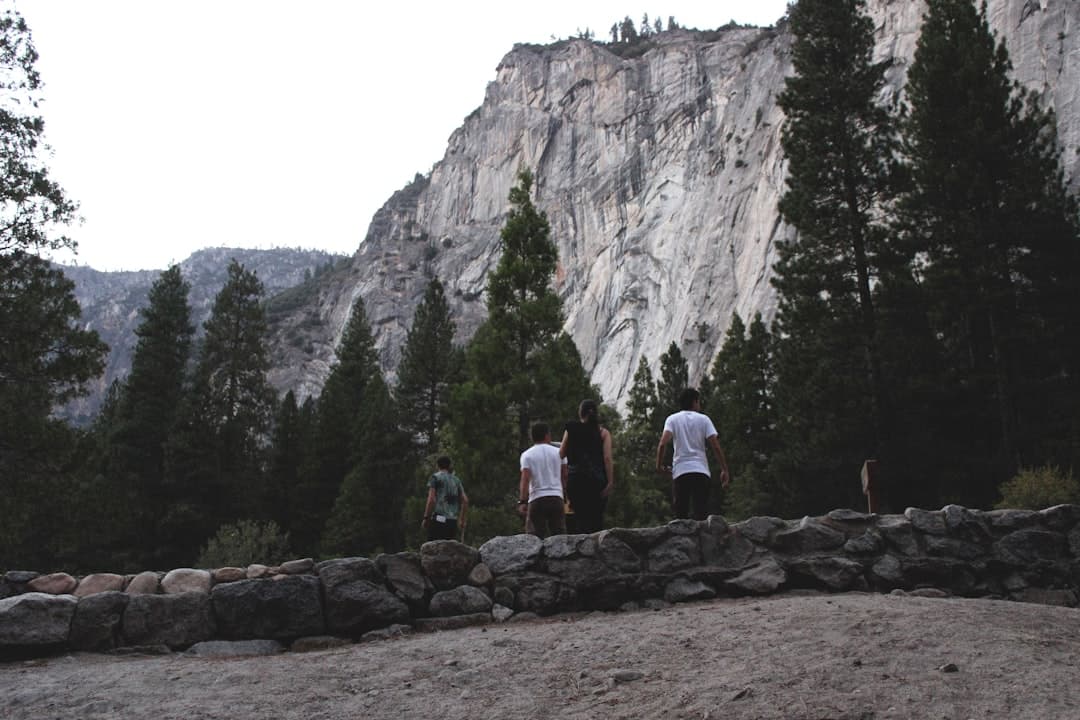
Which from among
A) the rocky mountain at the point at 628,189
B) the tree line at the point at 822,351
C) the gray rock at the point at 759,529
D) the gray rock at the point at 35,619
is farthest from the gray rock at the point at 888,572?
the rocky mountain at the point at 628,189

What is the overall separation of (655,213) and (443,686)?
71.1 metres

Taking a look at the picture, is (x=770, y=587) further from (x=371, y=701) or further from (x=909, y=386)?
(x=909, y=386)

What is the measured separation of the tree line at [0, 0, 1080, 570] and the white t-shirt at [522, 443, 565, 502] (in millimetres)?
8551

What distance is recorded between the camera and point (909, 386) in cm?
2280

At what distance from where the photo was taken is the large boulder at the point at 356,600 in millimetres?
7199

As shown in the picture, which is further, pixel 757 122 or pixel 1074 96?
pixel 757 122

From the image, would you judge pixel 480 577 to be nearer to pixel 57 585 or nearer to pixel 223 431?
pixel 57 585

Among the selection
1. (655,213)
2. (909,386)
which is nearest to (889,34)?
(655,213)

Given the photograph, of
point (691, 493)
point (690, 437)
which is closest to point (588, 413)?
point (690, 437)

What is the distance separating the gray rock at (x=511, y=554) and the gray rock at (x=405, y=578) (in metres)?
0.59

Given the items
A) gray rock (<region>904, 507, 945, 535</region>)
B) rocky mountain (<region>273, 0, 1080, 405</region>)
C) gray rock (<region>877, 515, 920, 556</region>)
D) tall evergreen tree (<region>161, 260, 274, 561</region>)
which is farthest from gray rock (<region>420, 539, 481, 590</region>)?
tall evergreen tree (<region>161, 260, 274, 561</region>)

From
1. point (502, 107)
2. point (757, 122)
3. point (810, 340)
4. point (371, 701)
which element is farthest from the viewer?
point (502, 107)

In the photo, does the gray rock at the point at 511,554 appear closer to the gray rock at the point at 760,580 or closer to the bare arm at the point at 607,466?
the bare arm at the point at 607,466

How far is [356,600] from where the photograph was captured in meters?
7.24
